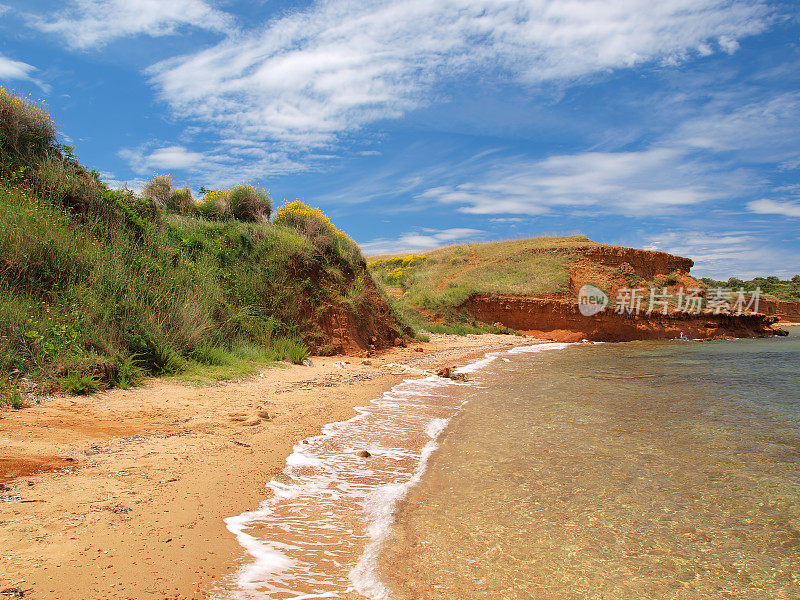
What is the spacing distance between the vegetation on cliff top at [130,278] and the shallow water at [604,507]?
501 cm

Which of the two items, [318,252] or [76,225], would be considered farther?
[318,252]

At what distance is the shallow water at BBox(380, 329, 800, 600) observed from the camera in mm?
2691

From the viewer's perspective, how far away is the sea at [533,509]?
264cm

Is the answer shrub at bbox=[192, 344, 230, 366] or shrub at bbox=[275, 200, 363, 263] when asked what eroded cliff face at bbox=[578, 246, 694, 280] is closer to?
shrub at bbox=[275, 200, 363, 263]

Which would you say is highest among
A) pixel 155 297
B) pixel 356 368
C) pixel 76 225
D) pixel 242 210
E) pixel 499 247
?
pixel 499 247

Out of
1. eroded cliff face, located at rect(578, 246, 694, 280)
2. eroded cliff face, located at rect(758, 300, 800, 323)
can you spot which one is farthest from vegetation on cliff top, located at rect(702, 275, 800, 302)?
eroded cliff face, located at rect(578, 246, 694, 280)

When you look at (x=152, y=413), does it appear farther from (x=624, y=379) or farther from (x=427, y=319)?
(x=427, y=319)

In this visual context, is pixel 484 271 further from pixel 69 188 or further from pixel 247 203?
pixel 69 188

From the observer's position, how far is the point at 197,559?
2547 mm

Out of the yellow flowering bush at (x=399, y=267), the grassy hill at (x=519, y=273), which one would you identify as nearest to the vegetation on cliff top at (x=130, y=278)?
the grassy hill at (x=519, y=273)

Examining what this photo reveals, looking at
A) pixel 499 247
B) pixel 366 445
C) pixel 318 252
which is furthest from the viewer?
pixel 499 247

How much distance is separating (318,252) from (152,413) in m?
9.25

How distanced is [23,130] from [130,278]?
4.86m

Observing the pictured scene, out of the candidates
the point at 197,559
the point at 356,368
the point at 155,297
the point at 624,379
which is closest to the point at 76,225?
the point at 155,297
